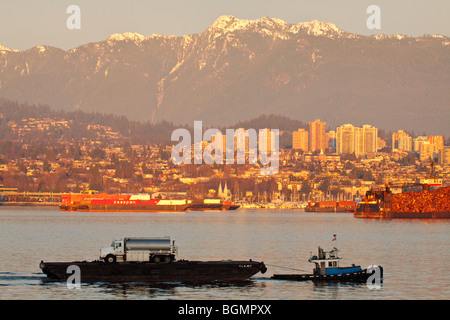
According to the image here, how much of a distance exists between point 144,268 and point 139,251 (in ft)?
3.20

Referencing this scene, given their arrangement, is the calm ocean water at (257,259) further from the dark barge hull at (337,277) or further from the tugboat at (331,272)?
the tugboat at (331,272)

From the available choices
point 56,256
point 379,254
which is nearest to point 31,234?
point 56,256

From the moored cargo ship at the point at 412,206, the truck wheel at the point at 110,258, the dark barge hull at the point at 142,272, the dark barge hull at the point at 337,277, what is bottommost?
the dark barge hull at the point at 337,277

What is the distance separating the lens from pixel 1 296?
49.8 meters

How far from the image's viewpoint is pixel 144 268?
53844 millimetres

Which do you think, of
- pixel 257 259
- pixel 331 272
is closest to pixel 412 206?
pixel 257 259

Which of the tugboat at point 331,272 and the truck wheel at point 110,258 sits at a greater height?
the truck wheel at point 110,258

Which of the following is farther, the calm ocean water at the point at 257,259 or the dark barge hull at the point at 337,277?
the dark barge hull at the point at 337,277

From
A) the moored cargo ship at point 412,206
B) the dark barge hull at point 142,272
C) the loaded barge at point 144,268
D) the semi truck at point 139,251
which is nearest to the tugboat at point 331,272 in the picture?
the loaded barge at point 144,268

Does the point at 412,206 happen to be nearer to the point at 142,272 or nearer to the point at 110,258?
the point at 110,258

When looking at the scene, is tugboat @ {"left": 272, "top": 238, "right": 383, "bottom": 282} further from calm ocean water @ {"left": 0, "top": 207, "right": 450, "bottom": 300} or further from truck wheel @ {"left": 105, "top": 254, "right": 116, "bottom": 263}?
truck wheel @ {"left": 105, "top": 254, "right": 116, "bottom": 263}

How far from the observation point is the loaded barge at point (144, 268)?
2119 inches

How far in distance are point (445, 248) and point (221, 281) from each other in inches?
1447
